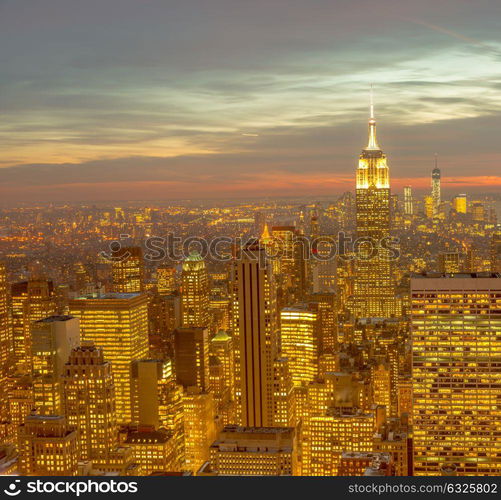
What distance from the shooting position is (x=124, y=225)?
292 inches

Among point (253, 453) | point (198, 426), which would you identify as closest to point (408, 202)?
point (253, 453)

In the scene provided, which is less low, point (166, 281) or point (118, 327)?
point (166, 281)

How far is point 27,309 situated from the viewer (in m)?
11.6

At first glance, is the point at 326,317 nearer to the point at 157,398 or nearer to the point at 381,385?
the point at 381,385

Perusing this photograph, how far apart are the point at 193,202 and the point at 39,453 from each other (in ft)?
9.18

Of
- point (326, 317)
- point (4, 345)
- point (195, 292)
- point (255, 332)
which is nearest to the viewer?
point (255, 332)

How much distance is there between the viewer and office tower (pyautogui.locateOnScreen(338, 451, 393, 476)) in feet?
26.7

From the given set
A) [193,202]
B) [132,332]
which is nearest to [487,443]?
[193,202]

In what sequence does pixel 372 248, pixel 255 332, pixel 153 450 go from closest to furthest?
pixel 153 450 < pixel 255 332 < pixel 372 248

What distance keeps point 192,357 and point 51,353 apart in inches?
115
